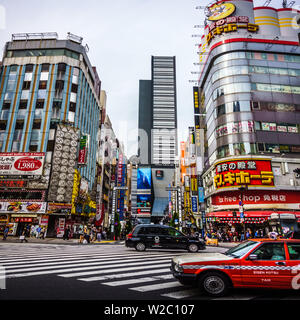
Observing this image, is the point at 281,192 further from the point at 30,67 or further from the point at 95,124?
the point at 30,67

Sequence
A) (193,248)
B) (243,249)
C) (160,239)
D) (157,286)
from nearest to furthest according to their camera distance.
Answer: (243,249) → (157,286) → (193,248) → (160,239)

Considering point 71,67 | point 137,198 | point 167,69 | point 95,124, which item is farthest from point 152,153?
point 71,67

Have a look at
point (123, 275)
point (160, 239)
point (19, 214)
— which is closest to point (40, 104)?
point (19, 214)

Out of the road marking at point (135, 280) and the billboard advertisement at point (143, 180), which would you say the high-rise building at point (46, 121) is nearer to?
the road marking at point (135, 280)

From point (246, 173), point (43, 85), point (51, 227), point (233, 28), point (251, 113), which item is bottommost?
point (51, 227)

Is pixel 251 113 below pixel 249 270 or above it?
above

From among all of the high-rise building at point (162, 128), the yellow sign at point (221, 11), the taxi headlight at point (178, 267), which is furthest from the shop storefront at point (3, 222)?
A: the high-rise building at point (162, 128)

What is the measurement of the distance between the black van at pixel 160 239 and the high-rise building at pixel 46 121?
1960 cm

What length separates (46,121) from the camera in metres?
36.8

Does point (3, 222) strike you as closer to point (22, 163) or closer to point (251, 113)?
point (22, 163)

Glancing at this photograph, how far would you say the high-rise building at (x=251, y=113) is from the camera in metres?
32.9

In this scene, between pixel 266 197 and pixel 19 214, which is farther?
pixel 266 197

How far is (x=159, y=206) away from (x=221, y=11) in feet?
413
